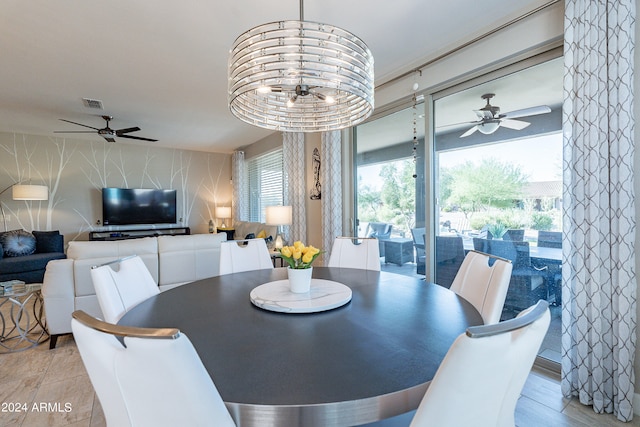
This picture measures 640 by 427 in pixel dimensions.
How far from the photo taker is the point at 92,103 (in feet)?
13.6

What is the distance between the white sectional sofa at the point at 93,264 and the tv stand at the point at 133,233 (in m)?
3.99

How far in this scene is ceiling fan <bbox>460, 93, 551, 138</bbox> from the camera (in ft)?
7.50

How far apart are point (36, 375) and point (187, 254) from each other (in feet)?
4.38

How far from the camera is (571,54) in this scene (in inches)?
74.3

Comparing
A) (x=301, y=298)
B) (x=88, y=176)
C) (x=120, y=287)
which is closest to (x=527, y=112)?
(x=301, y=298)

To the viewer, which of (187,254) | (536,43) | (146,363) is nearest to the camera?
(146,363)

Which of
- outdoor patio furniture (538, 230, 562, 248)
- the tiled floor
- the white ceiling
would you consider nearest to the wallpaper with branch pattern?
the white ceiling

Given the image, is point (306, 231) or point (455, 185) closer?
point (455, 185)

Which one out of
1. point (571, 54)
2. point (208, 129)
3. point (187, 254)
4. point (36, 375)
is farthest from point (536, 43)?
point (208, 129)

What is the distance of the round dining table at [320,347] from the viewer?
0.70 m

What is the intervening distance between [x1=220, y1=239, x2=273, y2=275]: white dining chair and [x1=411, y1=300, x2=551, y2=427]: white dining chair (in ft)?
6.14

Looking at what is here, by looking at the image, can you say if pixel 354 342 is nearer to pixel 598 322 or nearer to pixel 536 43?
pixel 598 322

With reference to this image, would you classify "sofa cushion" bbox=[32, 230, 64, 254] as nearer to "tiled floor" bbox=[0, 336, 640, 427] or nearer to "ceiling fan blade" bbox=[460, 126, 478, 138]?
"tiled floor" bbox=[0, 336, 640, 427]

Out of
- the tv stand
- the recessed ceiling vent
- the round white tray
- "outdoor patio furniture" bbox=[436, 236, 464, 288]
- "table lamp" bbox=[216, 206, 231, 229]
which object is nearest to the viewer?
the round white tray
